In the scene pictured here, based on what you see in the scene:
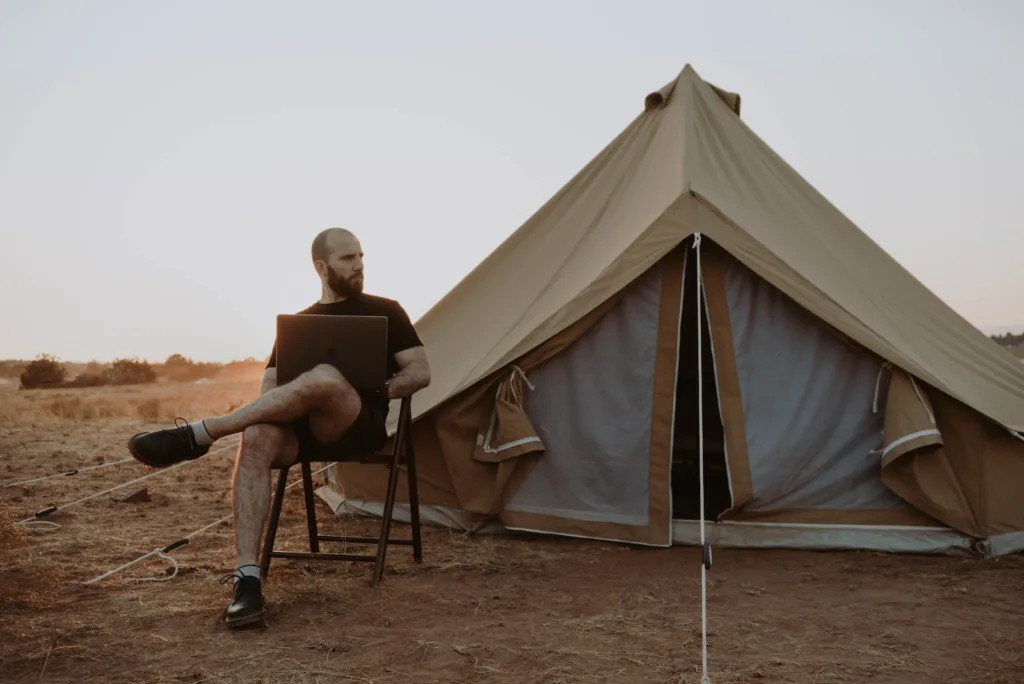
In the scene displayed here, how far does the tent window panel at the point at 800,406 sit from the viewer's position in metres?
3.93

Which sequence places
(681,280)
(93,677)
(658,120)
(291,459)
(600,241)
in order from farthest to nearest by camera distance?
(658,120) → (600,241) → (681,280) → (291,459) → (93,677)

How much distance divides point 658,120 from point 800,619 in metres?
3.29

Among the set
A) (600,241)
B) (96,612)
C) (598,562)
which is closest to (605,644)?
(598,562)

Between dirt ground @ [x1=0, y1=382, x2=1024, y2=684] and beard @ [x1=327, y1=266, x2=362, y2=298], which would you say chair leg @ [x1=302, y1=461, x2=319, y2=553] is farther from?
beard @ [x1=327, y1=266, x2=362, y2=298]

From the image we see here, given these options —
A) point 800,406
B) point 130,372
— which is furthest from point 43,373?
point 800,406

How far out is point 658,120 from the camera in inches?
211

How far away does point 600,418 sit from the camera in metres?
4.11

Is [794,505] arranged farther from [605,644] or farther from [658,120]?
[658,120]

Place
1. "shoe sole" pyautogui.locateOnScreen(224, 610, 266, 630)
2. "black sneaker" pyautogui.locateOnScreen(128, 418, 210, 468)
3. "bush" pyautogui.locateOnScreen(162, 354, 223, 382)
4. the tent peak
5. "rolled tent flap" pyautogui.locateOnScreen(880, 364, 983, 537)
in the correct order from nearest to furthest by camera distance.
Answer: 1. "shoe sole" pyautogui.locateOnScreen(224, 610, 266, 630)
2. "black sneaker" pyautogui.locateOnScreen(128, 418, 210, 468)
3. "rolled tent flap" pyautogui.locateOnScreen(880, 364, 983, 537)
4. the tent peak
5. "bush" pyautogui.locateOnScreen(162, 354, 223, 382)

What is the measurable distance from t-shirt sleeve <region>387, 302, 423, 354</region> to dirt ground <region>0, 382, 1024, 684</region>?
0.90 m

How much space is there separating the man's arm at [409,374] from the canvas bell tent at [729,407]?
63 centimetres

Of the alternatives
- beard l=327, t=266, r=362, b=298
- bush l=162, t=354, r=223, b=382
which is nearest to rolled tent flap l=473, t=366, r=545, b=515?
beard l=327, t=266, r=362, b=298

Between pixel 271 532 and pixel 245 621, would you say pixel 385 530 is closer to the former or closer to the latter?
pixel 271 532

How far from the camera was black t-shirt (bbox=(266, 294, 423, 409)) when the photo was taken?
11.5 feet
